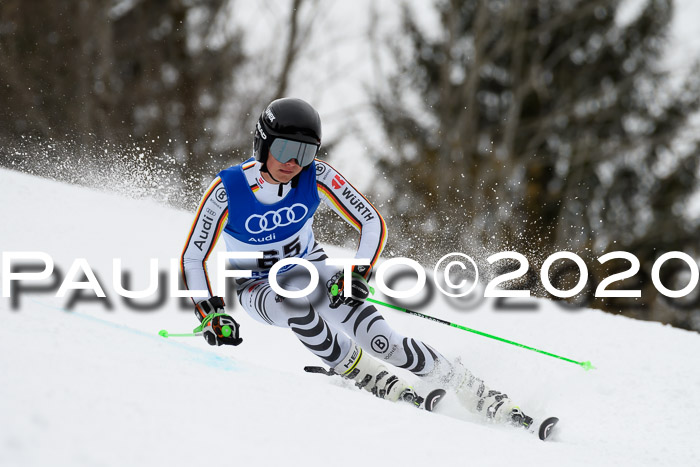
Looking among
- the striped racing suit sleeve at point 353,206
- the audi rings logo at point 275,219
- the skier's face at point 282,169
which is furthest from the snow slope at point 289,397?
the skier's face at point 282,169

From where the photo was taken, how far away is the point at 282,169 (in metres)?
3.44

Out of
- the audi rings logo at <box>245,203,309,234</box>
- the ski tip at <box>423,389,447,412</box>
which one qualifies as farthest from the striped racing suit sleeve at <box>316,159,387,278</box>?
the ski tip at <box>423,389,447,412</box>

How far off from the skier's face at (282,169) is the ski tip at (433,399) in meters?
1.28

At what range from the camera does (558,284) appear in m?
10.3

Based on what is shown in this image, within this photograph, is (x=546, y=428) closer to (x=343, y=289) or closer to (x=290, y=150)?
(x=343, y=289)

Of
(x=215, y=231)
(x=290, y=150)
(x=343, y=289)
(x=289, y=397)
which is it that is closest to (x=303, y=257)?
(x=343, y=289)

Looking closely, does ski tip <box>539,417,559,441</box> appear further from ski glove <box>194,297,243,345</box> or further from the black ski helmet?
the black ski helmet

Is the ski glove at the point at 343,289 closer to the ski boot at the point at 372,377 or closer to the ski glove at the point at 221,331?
the ski boot at the point at 372,377

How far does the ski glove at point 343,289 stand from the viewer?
343 centimetres

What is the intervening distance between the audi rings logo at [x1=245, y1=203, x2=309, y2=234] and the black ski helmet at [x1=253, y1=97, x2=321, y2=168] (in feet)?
0.88

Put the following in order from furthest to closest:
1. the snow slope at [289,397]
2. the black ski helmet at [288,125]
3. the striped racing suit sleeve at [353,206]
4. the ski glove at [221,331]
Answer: the striped racing suit sleeve at [353,206] → the black ski helmet at [288,125] → the ski glove at [221,331] → the snow slope at [289,397]

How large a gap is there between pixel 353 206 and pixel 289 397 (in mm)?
1453

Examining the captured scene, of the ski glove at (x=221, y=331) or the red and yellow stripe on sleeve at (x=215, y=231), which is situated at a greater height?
the red and yellow stripe on sleeve at (x=215, y=231)

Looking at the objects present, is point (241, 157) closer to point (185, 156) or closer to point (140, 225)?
point (185, 156)
